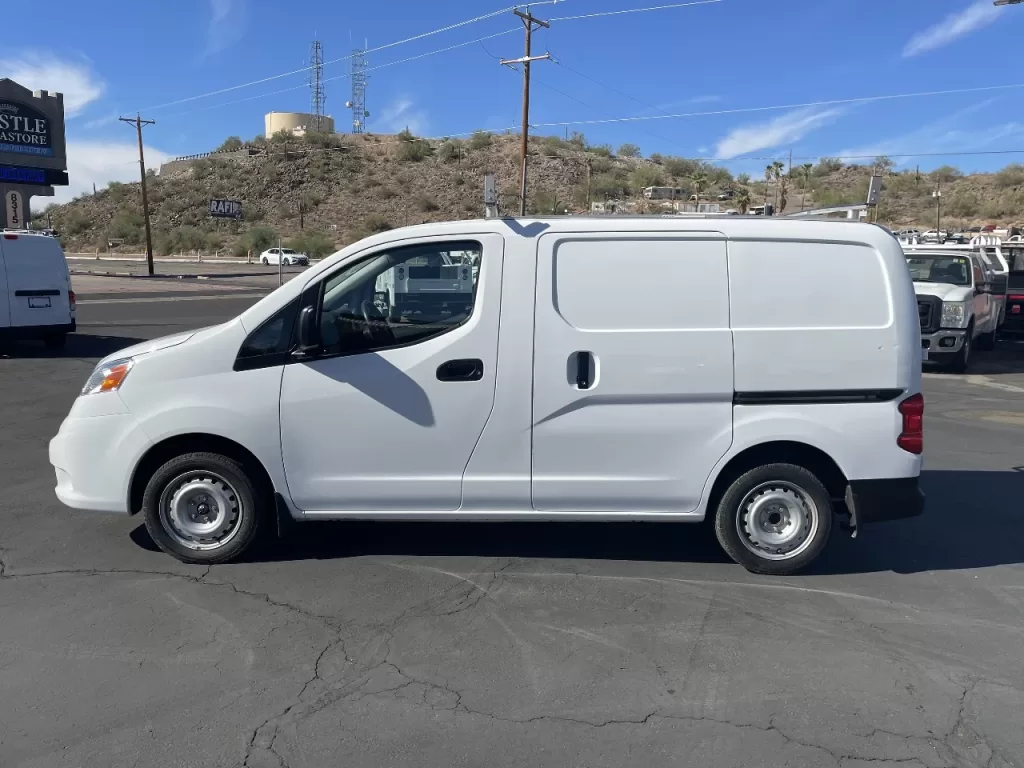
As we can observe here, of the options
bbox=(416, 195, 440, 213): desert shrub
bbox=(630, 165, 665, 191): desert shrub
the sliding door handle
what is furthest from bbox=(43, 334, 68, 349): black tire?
bbox=(630, 165, 665, 191): desert shrub

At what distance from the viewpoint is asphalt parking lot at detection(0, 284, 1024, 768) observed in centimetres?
362

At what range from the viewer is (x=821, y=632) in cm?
467

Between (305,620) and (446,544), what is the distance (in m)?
1.41

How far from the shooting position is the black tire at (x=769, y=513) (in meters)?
5.32

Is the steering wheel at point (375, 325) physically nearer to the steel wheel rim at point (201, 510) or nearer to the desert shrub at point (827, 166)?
the steel wheel rim at point (201, 510)

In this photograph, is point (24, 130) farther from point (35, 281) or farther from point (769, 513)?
point (769, 513)

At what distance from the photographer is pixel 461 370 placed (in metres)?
5.18

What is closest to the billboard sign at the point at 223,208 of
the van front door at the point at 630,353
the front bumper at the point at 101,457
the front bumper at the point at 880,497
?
the front bumper at the point at 101,457

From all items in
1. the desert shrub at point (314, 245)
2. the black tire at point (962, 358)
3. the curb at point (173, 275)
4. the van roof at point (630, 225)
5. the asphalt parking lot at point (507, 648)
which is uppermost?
the desert shrub at point (314, 245)

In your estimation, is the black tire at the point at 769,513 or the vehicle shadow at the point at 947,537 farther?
the vehicle shadow at the point at 947,537

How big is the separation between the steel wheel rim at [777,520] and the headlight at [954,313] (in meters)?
11.2

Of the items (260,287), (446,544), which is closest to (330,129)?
(260,287)

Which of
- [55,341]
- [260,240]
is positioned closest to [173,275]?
[260,240]

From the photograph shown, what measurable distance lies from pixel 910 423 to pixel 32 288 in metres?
14.4
